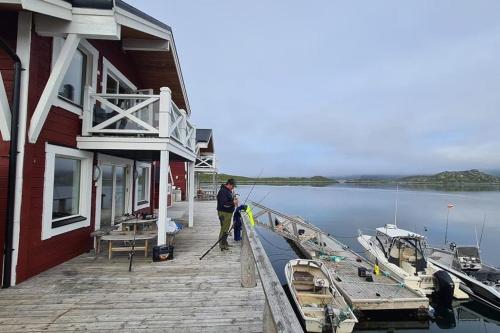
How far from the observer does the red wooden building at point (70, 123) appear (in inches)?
193

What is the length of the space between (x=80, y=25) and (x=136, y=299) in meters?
4.57

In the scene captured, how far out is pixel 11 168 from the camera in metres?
4.82

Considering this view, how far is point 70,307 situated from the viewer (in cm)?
409

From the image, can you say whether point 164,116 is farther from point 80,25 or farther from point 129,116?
point 80,25

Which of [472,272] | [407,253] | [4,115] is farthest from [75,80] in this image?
[472,272]

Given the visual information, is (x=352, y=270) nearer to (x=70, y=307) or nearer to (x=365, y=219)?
(x=70, y=307)

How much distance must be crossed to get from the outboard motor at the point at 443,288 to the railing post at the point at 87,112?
1321cm

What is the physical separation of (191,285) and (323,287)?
6217mm

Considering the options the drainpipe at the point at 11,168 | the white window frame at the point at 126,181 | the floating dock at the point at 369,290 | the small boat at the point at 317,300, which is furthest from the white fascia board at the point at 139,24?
the floating dock at the point at 369,290

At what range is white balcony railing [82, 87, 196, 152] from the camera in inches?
263

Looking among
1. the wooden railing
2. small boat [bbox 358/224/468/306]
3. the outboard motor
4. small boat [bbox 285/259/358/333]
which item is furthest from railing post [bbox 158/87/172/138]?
the outboard motor

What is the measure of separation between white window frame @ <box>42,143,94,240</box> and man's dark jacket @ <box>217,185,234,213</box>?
3.08m

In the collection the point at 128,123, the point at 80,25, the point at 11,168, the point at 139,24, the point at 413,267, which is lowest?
the point at 413,267

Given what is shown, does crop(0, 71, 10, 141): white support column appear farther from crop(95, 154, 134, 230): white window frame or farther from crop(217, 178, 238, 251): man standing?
crop(217, 178, 238, 251): man standing
